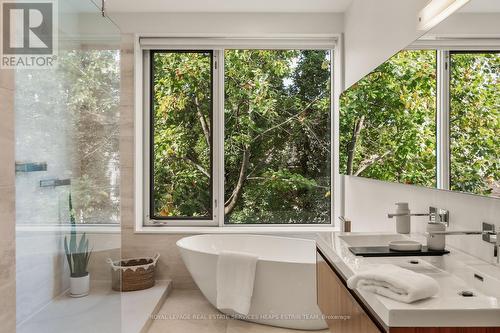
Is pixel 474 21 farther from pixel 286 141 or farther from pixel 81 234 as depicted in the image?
pixel 286 141

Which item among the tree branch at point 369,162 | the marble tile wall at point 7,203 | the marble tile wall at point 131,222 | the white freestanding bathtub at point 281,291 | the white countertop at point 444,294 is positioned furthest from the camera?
the marble tile wall at point 131,222

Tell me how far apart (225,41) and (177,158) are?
1305mm

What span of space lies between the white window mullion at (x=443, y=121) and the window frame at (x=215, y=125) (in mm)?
2229

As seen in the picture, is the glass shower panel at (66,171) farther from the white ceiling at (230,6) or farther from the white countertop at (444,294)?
the white ceiling at (230,6)

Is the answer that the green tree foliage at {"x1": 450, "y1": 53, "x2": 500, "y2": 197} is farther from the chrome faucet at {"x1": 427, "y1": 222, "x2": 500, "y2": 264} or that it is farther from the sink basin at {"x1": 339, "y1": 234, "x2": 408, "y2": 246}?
the sink basin at {"x1": 339, "y1": 234, "x2": 408, "y2": 246}

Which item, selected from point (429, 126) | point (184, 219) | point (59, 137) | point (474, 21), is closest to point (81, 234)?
point (59, 137)

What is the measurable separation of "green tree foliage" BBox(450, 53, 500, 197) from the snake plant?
1.74 meters

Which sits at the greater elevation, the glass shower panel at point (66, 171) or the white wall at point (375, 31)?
the white wall at point (375, 31)

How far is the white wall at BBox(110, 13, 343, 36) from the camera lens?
405 cm

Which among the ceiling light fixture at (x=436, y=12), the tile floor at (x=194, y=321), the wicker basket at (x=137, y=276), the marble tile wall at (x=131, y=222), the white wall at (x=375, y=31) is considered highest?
the white wall at (x=375, y=31)

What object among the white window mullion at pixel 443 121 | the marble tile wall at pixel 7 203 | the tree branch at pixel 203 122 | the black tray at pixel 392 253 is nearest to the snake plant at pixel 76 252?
the marble tile wall at pixel 7 203

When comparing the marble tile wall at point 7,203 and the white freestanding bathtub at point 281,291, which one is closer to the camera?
the marble tile wall at point 7,203

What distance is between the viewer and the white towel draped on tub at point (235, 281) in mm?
3080

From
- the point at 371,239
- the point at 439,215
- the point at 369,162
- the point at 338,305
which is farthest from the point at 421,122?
the point at 338,305
